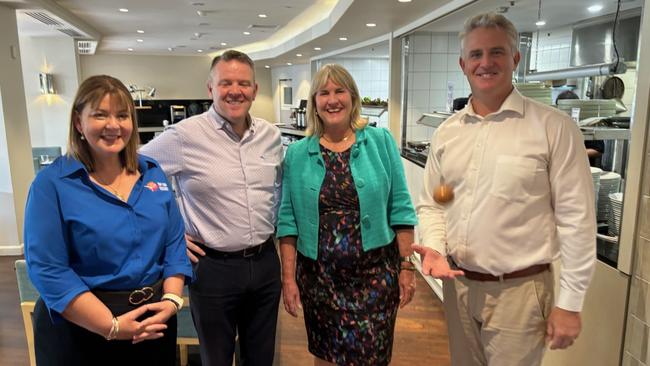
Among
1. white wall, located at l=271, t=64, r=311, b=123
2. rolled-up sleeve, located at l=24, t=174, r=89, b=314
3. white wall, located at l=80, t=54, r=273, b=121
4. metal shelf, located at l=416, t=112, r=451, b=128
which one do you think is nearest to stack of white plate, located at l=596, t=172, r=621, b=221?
metal shelf, located at l=416, t=112, r=451, b=128

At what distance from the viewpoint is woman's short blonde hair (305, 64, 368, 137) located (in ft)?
5.47

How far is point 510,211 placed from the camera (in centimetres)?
130

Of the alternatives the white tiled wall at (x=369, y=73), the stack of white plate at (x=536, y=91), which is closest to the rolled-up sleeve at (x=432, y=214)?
the stack of white plate at (x=536, y=91)

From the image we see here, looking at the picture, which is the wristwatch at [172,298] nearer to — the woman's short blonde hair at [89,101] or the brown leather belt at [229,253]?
the brown leather belt at [229,253]

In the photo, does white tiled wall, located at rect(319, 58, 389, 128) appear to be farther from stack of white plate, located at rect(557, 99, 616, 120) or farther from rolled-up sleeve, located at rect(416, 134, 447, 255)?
rolled-up sleeve, located at rect(416, 134, 447, 255)

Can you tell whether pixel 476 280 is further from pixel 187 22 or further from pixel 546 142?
pixel 187 22

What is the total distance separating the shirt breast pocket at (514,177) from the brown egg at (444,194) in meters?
0.16

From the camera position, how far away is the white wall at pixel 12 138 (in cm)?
451

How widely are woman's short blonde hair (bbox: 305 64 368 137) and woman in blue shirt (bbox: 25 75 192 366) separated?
623mm

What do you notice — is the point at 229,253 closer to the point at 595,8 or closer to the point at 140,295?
the point at 140,295

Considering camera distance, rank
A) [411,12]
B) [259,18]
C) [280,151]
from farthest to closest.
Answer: [259,18] → [411,12] → [280,151]

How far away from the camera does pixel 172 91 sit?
12.1 metres

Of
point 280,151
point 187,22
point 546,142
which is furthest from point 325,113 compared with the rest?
point 187,22

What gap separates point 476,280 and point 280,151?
0.88 m
